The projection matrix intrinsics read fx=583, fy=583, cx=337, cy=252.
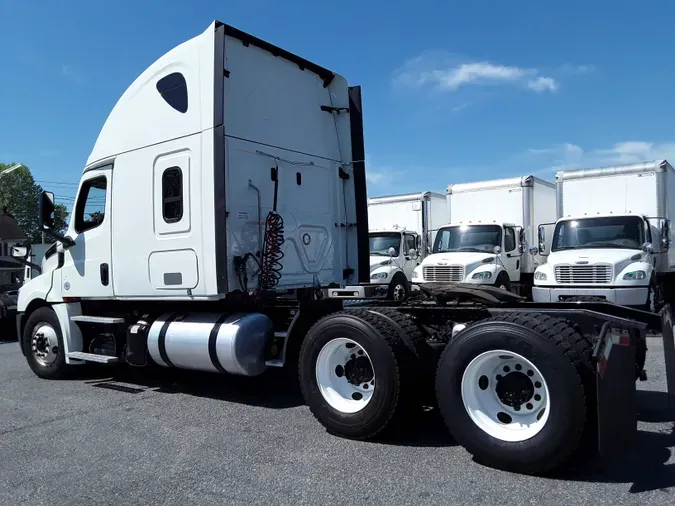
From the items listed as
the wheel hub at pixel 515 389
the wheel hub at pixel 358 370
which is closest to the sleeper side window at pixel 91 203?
the wheel hub at pixel 358 370

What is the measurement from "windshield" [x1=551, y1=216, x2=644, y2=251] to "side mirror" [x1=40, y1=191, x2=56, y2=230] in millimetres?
9832

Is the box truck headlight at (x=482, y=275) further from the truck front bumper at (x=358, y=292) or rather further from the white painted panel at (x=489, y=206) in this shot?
the truck front bumper at (x=358, y=292)

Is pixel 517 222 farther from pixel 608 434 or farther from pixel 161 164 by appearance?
pixel 608 434

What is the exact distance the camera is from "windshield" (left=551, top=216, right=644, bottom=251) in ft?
39.3

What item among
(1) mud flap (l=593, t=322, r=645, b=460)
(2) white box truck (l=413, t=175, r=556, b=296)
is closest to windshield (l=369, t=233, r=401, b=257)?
(2) white box truck (l=413, t=175, r=556, b=296)

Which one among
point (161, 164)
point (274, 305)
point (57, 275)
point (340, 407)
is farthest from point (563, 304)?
point (57, 275)

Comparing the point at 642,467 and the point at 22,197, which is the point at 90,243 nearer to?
the point at 642,467

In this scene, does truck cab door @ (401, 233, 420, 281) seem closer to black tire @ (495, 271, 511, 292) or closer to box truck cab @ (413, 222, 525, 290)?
box truck cab @ (413, 222, 525, 290)

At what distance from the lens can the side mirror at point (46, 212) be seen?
299 inches

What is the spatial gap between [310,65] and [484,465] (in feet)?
16.6

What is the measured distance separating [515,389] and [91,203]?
581 centimetres

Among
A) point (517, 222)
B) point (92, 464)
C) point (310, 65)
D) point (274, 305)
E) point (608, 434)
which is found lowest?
point (92, 464)

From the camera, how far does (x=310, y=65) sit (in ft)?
23.6

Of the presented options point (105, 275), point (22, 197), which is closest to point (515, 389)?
point (105, 275)
